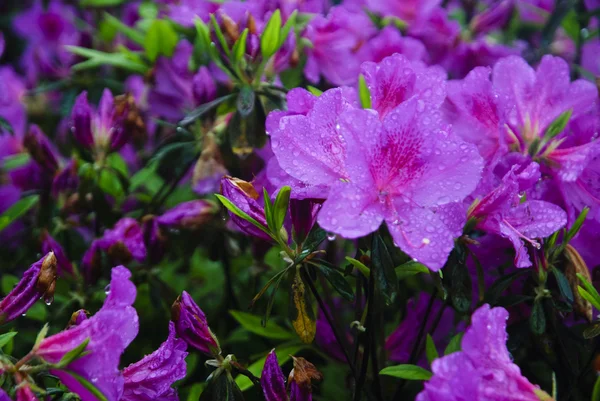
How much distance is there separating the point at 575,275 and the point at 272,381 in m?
0.49

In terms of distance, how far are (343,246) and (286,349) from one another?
295mm

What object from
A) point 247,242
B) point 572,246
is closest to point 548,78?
point 572,246

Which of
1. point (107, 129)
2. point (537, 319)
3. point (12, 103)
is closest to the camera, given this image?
Result: point (537, 319)

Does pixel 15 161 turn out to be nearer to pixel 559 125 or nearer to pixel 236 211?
pixel 236 211

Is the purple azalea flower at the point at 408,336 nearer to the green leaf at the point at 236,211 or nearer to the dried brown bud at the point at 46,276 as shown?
the green leaf at the point at 236,211

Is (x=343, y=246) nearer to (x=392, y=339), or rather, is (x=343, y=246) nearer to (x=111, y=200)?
(x=392, y=339)

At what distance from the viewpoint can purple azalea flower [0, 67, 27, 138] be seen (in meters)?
1.75

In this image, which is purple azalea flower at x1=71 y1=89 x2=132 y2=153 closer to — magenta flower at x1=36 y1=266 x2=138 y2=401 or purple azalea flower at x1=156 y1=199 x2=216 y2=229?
purple azalea flower at x1=156 y1=199 x2=216 y2=229

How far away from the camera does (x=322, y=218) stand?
2.68ft

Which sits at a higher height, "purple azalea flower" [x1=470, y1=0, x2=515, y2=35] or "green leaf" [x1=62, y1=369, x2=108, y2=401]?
"purple azalea flower" [x1=470, y1=0, x2=515, y2=35]

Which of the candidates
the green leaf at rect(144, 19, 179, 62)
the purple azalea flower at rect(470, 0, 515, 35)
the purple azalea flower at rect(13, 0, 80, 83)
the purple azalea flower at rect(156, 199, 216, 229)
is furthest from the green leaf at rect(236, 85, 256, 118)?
the purple azalea flower at rect(13, 0, 80, 83)

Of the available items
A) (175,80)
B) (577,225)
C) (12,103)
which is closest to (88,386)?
(577,225)

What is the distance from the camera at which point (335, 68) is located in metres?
→ 1.49

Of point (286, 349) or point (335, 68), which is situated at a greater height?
point (335, 68)
